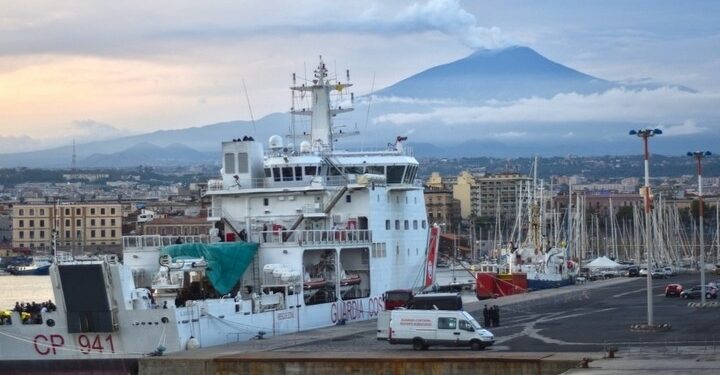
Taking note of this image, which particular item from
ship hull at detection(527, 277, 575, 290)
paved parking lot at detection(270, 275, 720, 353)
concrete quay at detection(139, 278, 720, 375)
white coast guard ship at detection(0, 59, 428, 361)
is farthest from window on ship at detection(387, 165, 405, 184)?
ship hull at detection(527, 277, 575, 290)

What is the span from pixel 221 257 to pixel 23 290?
74.8 m

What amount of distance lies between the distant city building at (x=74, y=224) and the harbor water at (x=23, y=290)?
394 inches

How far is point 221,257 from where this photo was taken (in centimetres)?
4094

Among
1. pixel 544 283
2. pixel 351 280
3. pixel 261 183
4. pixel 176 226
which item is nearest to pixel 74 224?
pixel 176 226

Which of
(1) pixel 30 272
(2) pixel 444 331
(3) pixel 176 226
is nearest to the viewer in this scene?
(2) pixel 444 331

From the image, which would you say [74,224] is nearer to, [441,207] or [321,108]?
[441,207]

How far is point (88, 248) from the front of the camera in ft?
472

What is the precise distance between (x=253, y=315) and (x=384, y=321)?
485cm

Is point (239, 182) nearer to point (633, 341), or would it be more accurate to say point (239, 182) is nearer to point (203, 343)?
point (203, 343)

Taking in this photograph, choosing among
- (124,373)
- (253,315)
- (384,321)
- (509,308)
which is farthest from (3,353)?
(509,308)

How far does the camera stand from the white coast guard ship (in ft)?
118

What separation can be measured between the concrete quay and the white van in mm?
282

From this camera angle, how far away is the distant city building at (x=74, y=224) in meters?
150

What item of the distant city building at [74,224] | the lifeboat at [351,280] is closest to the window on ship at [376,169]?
the lifeboat at [351,280]
